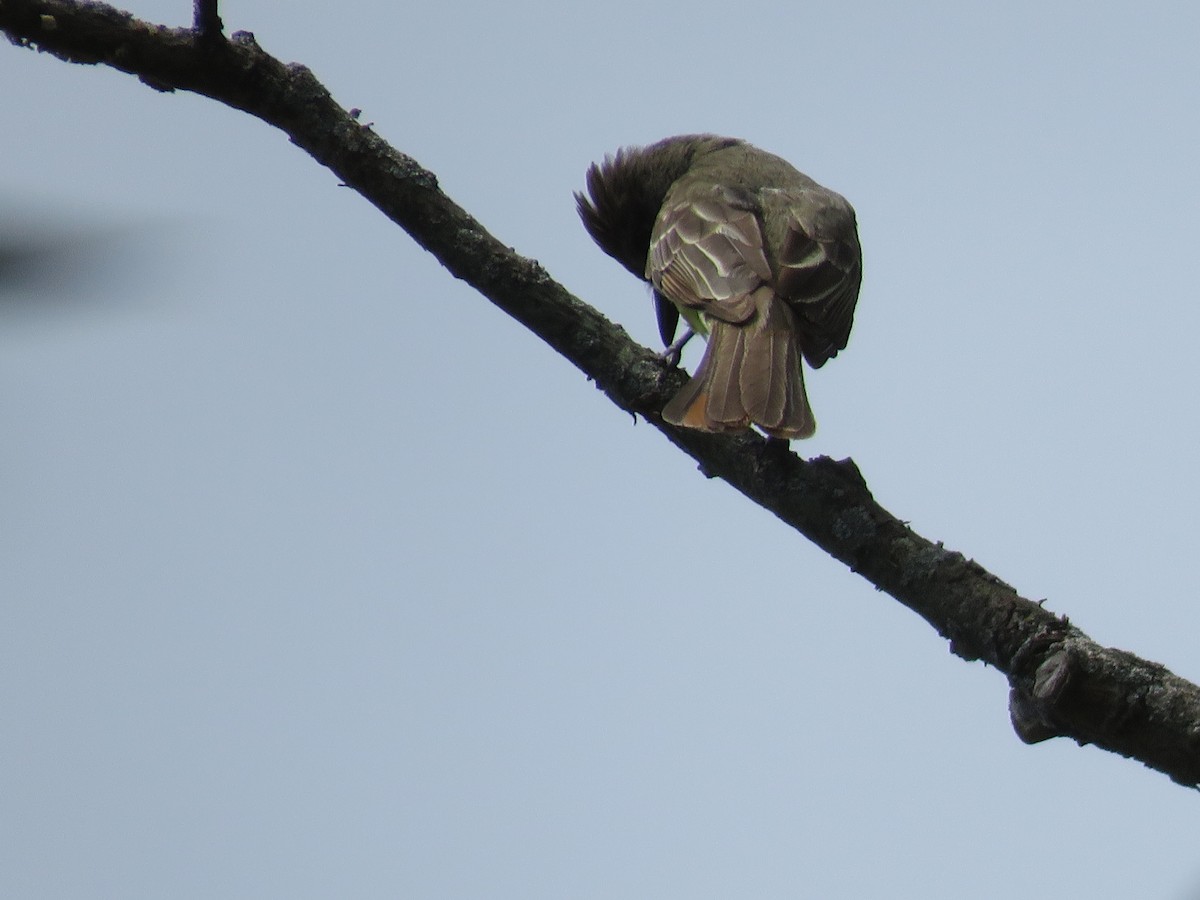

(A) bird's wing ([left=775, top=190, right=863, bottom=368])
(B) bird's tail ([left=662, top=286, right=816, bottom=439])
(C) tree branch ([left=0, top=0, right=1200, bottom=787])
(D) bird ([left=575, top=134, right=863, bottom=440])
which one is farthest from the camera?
(A) bird's wing ([left=775, top=190, right=863, bottom=368])

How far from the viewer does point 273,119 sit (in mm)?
3564

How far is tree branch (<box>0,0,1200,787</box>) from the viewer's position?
3133 millimetres

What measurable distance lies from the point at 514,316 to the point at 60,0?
1.40 metres

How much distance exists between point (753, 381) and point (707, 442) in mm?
553

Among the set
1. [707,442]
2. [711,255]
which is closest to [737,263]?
[711,255]

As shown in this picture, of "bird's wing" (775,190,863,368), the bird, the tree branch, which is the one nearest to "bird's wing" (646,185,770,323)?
the bird

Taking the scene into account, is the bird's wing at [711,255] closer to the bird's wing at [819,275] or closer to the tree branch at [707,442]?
the bird's wing at [819,275]

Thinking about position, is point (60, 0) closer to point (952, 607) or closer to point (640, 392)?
point (640, 392)

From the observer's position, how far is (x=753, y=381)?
14.6ft

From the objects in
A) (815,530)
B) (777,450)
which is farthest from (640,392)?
(815,530)

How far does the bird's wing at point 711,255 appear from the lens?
525cm

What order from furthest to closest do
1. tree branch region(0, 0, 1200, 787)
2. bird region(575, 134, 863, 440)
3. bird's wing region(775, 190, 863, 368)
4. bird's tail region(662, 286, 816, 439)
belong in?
bird's wing region(775, 190, 863, 368), bird region(575, 134, 863, 440), bird's tail region(662, 286, 816, 439), tree branch region(0, 0, 1200, 787)

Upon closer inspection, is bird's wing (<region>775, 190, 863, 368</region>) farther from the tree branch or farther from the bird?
the tree branch

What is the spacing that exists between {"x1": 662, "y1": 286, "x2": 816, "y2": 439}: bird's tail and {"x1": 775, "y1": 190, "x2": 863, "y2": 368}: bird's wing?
0.10 metres
